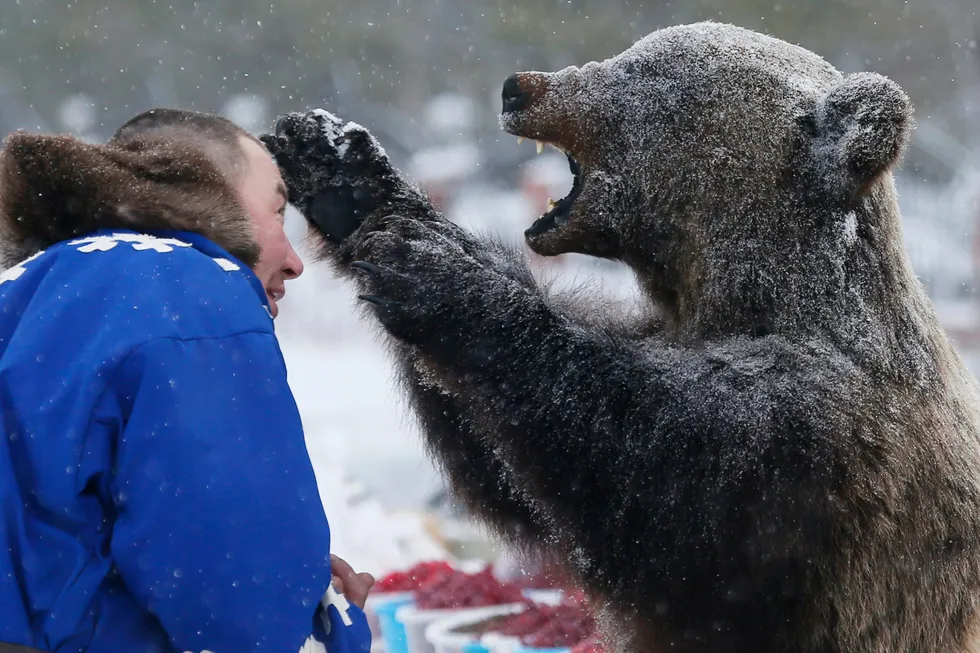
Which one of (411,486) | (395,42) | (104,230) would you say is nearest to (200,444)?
(104,230)

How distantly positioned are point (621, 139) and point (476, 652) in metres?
1.30

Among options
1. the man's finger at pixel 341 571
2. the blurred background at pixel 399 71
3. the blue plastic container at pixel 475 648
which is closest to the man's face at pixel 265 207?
the man's finger at pixel 341 571

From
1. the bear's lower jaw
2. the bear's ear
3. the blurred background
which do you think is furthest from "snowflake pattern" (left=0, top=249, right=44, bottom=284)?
the blurred background

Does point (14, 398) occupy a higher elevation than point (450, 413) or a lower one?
higher

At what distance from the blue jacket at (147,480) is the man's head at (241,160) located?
27 centimetres

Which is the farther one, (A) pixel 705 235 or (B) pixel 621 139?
(B) pixel 621 139

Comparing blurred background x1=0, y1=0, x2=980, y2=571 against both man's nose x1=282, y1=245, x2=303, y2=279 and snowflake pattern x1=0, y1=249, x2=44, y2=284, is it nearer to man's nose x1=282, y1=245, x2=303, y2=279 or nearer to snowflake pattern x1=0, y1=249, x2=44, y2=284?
man's nose x1=282, y1=245, x2=303, y2=279

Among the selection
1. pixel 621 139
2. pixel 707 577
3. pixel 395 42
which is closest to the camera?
pixel 707 577

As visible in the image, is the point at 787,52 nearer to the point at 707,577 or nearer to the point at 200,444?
the point at 707,577

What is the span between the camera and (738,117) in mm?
2193

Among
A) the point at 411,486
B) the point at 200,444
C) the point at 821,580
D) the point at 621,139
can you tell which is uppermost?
the point at 621,139

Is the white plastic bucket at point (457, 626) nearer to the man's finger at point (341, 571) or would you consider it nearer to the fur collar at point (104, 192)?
the man's finger at point (341, 571)

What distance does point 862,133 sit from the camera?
195 cm

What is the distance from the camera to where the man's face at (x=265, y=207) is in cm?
161
